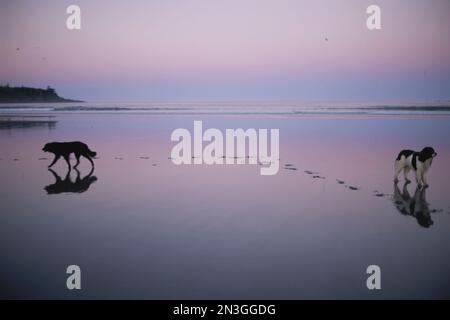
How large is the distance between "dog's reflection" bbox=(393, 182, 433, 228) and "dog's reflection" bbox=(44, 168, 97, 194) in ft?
6.68

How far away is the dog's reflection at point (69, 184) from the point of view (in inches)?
117

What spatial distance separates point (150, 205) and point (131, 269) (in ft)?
2.31

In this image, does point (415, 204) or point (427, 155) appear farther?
point (427, 155)

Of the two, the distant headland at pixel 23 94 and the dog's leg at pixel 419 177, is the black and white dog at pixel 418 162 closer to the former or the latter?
the dog's leg at pixel 419 177

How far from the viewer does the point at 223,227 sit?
2.41m

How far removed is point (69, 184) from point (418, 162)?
7.78 ft

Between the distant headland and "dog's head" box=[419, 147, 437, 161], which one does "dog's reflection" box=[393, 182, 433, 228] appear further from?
the distant headland

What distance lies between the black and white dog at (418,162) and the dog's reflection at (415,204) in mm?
84

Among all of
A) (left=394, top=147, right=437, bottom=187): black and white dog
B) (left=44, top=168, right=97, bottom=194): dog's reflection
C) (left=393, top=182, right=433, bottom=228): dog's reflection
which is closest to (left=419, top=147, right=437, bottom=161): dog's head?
(left=394, top=147, right=437, bottom=187): black and white dog

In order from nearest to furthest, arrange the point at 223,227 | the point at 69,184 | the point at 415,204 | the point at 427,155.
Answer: the point at 223,227 → the point at 415,204 → the point at 427,155 → the point at 69,184

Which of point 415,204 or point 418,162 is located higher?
point 418,162

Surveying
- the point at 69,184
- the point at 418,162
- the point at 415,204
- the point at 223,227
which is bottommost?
the point at 223,227

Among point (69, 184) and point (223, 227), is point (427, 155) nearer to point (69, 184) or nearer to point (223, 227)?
point (223, 227)

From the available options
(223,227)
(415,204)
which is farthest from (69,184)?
(415,204)
